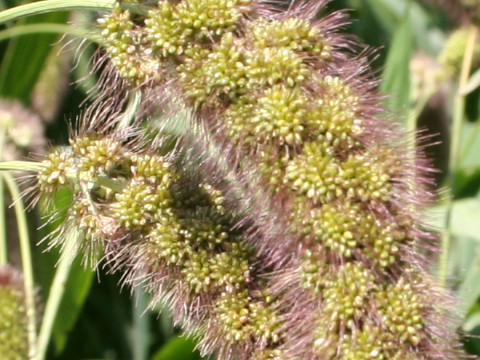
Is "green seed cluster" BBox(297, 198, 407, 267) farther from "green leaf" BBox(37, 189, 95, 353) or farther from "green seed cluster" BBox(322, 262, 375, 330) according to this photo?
"green leaf" BBox(37, 189, 95, 353)

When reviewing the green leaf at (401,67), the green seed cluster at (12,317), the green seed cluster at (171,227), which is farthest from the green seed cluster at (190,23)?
the green leaf at (401,67)

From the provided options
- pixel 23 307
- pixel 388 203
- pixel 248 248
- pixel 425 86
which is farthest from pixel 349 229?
pixel 425 86

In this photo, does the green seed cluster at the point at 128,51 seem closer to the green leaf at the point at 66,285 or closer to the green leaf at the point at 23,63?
the green leaf at the point at 66,285

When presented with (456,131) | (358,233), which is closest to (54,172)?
(358,233)

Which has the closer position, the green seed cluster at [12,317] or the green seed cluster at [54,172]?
the green seed cluster at [54,172]

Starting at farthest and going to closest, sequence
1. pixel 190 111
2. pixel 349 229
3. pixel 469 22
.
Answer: pixel 469 22, pixel 190 111, pixel 349 229

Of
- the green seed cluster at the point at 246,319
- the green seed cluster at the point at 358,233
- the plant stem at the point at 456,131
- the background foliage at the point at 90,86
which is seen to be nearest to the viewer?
the green seed cluster at the point at 358,233

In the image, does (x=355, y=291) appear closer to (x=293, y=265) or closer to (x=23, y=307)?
(x=293, y=265)
